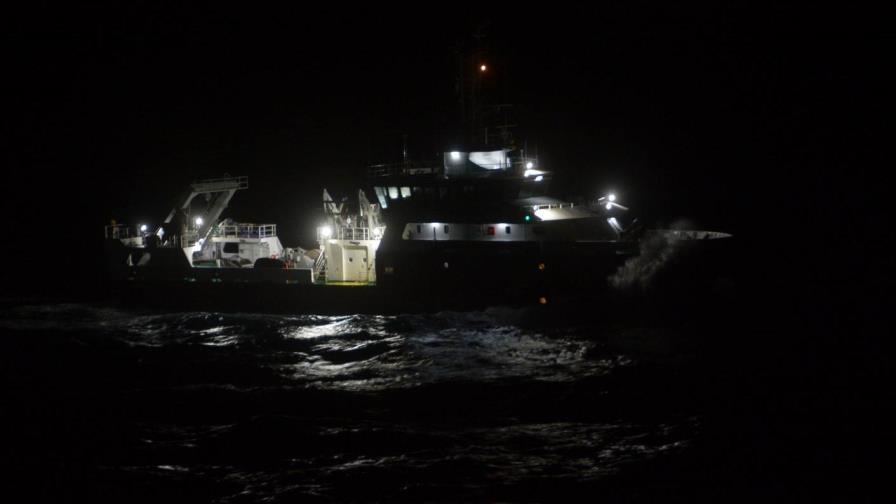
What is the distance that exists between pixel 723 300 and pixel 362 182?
13.1m

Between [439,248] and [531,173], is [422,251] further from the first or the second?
[531,173]

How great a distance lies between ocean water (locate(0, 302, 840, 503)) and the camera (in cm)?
966

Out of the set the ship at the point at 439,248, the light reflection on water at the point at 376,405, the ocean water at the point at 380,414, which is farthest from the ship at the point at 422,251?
the ocean water at the point at 380,414

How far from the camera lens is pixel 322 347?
1773cm

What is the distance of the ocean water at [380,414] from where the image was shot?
9.66 metres

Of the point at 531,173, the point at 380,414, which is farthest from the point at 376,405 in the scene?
the point at 531,173

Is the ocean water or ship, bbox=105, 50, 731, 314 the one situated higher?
ship, bbox=105, 50, 731, 314

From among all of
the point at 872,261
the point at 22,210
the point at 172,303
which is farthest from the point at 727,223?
the point at 22,210

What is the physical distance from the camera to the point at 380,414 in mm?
12414

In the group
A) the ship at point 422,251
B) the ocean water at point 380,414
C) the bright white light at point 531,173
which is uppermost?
the bright white light at point 531,173

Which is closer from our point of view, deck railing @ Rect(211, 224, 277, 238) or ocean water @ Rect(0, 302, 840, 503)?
ocean water @ Rect(0, 302, 840, 503)

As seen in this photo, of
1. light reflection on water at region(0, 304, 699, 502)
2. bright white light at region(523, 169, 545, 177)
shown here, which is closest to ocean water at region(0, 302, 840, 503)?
light reflection on water at region(0, 304, 699, 502)

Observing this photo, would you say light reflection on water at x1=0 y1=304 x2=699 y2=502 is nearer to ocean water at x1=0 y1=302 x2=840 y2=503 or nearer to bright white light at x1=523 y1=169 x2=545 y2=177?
ocean water at x1=0 y1=302 x2=840 y2=503

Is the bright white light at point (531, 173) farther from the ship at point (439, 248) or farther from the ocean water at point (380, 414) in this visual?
the ocean water at point (380, 414)
